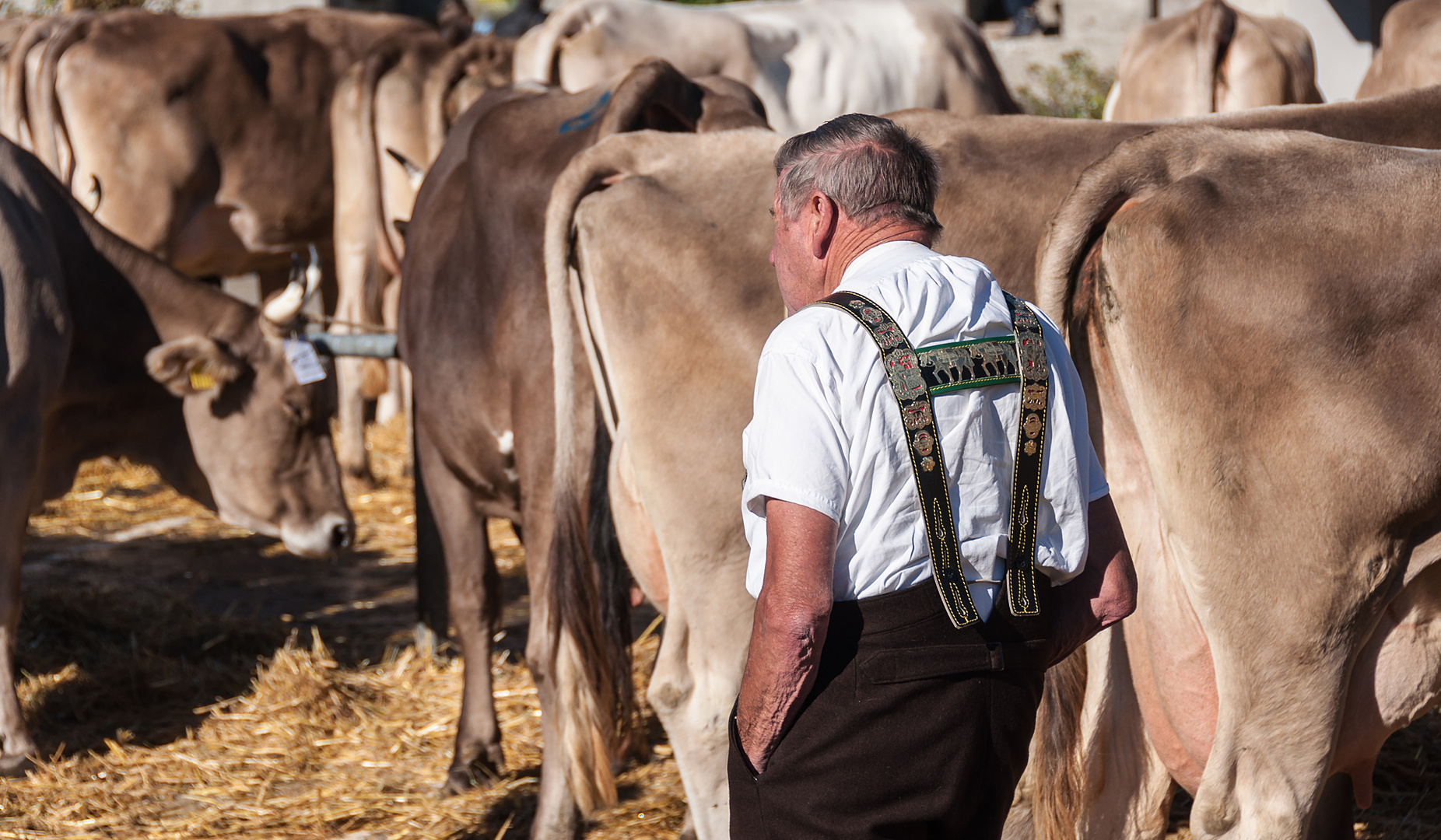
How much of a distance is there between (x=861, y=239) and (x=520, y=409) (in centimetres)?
200

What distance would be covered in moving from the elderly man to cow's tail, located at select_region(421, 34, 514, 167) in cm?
630

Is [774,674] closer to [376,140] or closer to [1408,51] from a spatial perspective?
[1408,51]

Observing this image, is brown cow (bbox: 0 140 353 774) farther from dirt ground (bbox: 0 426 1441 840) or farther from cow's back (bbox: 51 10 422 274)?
cow's back (bbox: 51 10 422 274)

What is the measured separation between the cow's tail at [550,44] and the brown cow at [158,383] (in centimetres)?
189

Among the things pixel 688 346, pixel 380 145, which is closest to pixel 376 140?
pixel 380 145

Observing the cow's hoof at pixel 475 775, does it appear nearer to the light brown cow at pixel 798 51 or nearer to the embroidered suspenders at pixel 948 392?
the embroidered suspenders at pixel 948 392

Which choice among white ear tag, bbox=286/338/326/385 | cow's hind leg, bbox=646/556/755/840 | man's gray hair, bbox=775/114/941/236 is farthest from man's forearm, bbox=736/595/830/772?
white ear tag, bbox=286/338/326/385

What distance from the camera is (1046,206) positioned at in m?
2.81

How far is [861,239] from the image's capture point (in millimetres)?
1744

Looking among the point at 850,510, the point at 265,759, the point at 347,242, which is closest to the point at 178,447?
the point at 265,759

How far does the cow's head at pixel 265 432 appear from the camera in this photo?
4.91 metres

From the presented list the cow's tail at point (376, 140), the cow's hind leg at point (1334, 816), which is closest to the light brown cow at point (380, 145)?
the cow's tail at point (376, 140)

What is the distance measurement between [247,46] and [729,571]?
718 cm

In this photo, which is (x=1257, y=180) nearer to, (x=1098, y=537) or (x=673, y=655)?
(x=1098, y=537)
